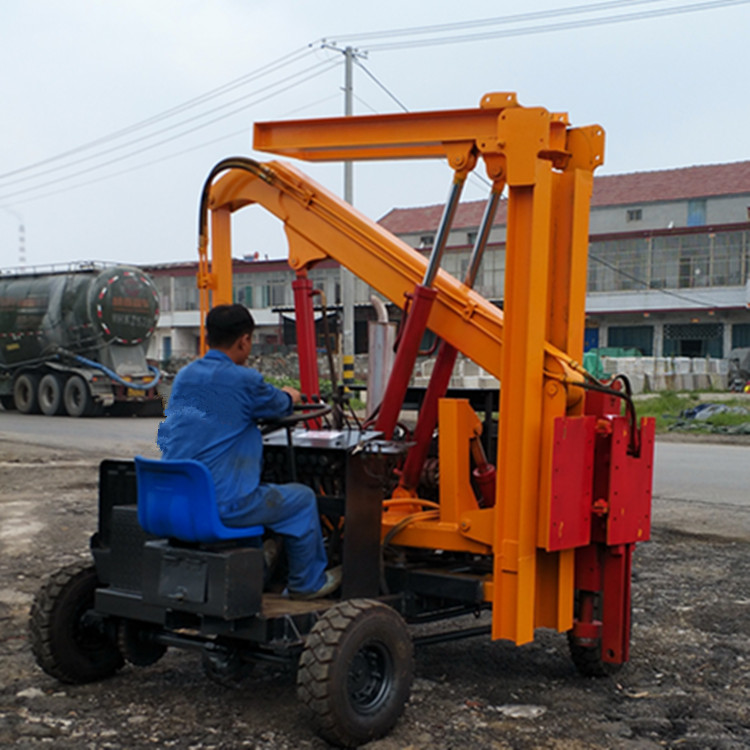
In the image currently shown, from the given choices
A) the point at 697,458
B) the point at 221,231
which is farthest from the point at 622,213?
the point at 221,231

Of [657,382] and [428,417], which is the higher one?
[428,417]

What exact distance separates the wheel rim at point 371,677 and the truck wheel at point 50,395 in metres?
21.6

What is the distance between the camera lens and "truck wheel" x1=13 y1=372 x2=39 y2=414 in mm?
25422

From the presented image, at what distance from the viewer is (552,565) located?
476 centimetres

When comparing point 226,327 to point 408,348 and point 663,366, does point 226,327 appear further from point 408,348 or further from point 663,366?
point 663,366

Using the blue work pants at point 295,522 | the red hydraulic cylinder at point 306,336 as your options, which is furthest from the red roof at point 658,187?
the blue work pants at point 295,522

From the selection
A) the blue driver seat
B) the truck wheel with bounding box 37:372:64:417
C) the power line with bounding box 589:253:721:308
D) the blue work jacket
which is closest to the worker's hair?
the blue work jacket

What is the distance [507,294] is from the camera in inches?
180

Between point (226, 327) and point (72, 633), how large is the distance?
1.65 meters

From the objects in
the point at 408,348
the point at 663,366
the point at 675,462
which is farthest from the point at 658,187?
the point at 408,348

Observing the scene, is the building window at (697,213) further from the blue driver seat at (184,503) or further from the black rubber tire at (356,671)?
the blue driver seat at (184,503)

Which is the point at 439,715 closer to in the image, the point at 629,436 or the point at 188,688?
the point at 188,688

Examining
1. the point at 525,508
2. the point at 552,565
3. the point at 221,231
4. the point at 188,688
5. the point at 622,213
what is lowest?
the point at 188,688

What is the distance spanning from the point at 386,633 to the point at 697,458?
11374 millimetres
